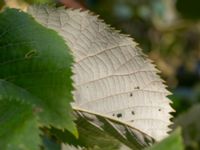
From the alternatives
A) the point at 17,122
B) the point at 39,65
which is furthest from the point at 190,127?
the point at 17,122

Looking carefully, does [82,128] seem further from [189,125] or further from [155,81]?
[189,125]

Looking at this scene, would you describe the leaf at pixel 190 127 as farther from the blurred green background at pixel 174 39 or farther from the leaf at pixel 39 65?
the leaf at pixel 39 65

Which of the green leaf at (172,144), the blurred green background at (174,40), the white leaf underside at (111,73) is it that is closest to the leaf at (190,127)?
the blurred green background at (174,40)

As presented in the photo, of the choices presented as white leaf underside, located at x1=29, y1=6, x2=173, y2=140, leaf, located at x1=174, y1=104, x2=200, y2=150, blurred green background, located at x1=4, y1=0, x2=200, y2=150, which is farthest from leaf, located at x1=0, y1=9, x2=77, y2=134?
leaf, located at x1=174, y1=104, x2=200, y2=150

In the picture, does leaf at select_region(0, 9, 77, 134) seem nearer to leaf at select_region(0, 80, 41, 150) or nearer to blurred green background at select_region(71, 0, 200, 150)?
leaf at select_region(0, 80, 41, 150)

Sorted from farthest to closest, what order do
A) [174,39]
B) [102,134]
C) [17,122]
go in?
[174,39] → [102,134] → [17,122]

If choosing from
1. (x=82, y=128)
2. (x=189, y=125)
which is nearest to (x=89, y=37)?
(x=82, y=128)

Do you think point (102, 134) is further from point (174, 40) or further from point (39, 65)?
point (174, 40)
